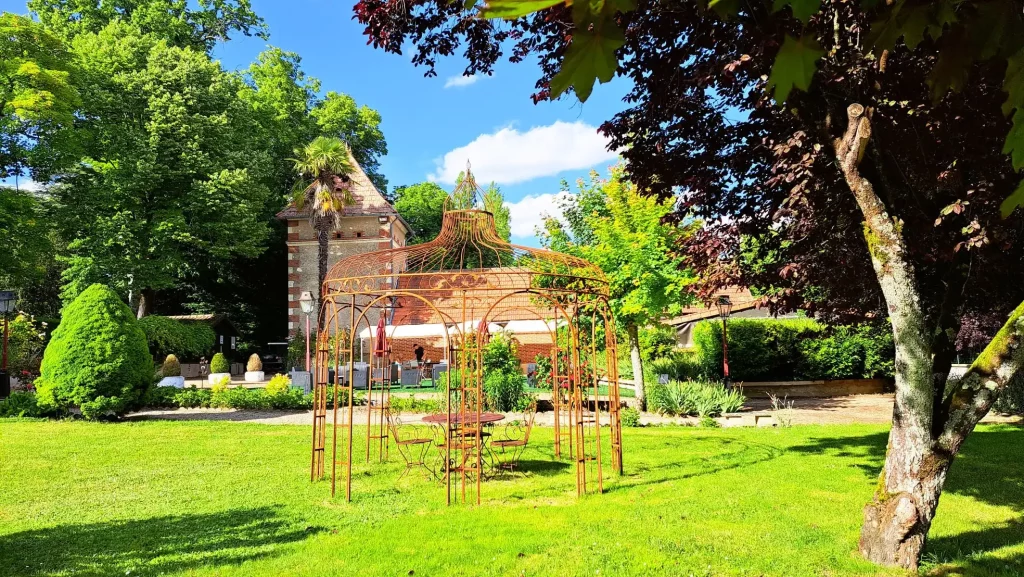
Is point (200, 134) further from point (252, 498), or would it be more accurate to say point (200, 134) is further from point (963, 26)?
point (963, 26)

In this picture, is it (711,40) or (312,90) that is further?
(312,90)

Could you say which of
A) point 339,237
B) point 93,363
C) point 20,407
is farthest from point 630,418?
point 339,237

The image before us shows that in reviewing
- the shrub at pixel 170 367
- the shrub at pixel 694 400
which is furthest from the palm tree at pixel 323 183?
the shrub at pixel 694 400

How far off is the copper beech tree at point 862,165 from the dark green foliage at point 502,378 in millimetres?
7485

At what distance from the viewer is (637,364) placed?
13938mm

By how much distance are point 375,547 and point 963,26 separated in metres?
5.11

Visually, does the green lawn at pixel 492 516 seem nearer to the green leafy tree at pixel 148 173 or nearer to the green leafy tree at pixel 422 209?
the green leafy tree at pixel 148 173

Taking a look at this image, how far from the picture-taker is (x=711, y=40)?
5508 mm

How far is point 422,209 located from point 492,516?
3638 cm

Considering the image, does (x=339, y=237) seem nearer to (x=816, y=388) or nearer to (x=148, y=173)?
(x=148, y=173)

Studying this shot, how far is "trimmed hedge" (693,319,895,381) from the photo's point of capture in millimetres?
18328

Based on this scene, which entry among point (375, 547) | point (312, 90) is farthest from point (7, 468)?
point (312, 90)

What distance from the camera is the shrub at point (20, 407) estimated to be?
520 inches

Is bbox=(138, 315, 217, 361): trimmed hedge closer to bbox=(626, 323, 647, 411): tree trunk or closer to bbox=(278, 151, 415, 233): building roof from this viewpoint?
bbox=(278, 151, 415, 233): building roof
